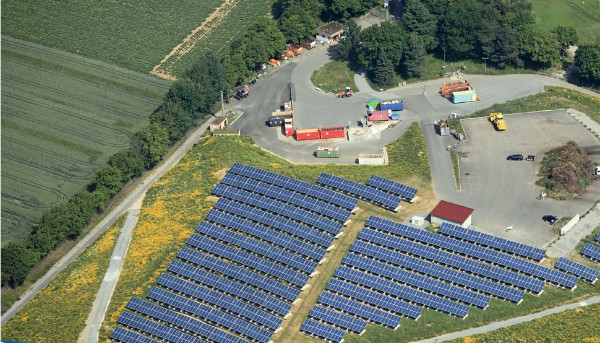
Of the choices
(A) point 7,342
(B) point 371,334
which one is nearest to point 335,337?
→ (B) point 371,334

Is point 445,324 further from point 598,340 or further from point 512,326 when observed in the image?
point 598,340

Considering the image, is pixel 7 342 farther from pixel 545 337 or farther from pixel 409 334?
pixel 545 337

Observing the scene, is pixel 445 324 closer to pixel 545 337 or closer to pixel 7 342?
pixel 545 337

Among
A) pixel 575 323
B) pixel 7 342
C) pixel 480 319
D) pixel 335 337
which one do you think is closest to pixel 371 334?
pixel 335 337

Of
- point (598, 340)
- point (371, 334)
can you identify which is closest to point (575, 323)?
point (598, 340)

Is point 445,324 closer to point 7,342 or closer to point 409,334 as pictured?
point 409,334

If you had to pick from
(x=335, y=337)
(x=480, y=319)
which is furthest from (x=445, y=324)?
(x=335, y=337)
